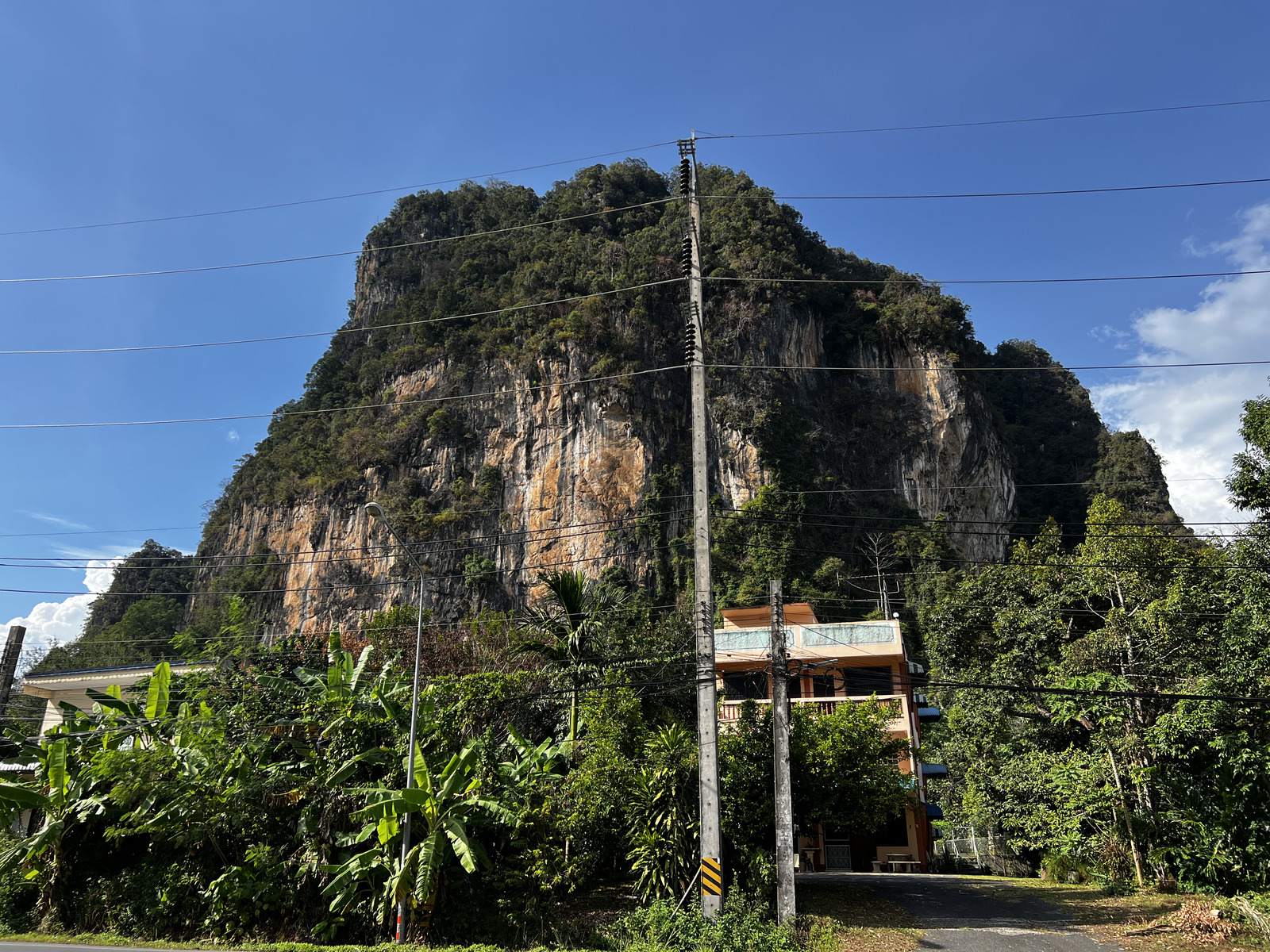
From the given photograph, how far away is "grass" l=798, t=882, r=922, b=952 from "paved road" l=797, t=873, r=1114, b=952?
0.32 meters

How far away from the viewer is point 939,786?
107 feet

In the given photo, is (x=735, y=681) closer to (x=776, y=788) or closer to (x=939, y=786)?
(x=939, y=786)

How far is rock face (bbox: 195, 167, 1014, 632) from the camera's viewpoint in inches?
2415

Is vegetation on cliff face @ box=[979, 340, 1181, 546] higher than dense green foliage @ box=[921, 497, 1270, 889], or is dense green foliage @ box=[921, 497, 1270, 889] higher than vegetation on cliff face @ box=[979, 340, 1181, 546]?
vegetation on cliff face @ box=[979, 340, 1181, 546]

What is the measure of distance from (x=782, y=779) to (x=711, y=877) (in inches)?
80.3

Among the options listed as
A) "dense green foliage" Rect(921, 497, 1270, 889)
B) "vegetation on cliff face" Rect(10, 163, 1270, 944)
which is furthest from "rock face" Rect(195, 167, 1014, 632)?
"dense green foliage" Rect(921, 497, 1270, 889)

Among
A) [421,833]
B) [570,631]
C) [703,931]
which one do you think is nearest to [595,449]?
[570,631]

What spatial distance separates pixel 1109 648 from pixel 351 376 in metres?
75.5

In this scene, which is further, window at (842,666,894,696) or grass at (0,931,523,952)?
window at (842,666,894,696)

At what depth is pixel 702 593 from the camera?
1425cm

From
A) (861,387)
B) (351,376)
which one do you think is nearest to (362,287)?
(351,376)

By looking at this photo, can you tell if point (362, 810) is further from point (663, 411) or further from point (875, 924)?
point (663, 411)

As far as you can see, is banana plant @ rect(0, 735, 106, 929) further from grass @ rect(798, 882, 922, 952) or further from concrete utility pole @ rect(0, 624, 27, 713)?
grass @ rect(798, 882, 922, 952)

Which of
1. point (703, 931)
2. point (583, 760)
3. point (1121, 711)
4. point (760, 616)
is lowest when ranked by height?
point (703, 931)
